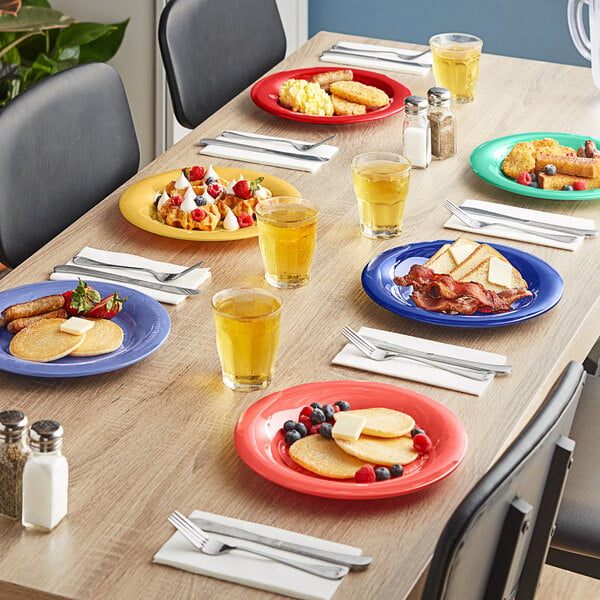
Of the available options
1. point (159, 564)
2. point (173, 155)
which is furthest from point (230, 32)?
point (159, 564)

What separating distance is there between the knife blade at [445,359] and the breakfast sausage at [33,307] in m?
0.44

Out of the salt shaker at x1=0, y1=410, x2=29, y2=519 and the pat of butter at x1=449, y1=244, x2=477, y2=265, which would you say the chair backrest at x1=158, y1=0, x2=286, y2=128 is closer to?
the pat of butter at x1=449, y1=244, x2=477, y2=265

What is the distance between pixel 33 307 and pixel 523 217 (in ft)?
2.87

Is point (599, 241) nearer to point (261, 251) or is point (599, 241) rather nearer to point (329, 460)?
point (261, 251)

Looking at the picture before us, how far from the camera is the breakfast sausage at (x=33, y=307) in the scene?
1.54 m

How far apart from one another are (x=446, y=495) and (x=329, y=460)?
0.14m

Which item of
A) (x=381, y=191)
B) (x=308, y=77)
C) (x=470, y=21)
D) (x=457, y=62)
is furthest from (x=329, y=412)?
(x=470, y=21)

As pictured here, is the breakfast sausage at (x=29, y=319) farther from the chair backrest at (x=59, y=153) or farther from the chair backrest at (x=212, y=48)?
the chair backrest at (x=212, y=48)

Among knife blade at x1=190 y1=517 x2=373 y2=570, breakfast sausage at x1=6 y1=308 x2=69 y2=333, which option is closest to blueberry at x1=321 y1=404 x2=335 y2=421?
knife blade at x1=190 y1=517 x2=373 y2=570

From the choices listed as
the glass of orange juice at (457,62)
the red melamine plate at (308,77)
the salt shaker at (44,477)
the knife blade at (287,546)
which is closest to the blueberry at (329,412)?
the knife blade at (287,546)

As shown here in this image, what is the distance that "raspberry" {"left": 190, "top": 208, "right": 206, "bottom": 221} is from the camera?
186 cm

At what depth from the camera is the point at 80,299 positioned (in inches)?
61.1

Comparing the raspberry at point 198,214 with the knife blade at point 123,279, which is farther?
the raspberry at point 198,214

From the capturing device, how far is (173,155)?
2197 millimetres
